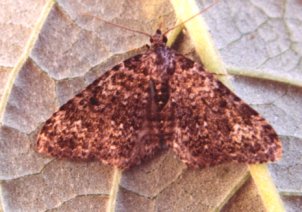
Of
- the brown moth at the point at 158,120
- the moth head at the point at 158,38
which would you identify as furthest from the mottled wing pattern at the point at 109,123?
the moth head at the point at 158,38

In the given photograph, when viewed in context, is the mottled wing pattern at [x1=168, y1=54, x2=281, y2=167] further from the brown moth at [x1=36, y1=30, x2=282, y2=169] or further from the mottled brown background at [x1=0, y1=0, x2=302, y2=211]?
the mottled brown background at [x1=0, y1=0, x2=302, y2=211]

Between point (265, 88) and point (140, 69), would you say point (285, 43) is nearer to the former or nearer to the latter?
point (265, 88)

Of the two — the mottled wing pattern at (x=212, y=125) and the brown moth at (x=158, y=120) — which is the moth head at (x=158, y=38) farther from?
the mottled wing pattern at (x=212, y=125)

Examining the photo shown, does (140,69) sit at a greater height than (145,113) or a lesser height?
greater

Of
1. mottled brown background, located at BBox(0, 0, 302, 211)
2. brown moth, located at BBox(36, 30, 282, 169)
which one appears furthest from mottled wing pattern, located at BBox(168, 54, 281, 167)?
mottled brown background, located at BBox(0, 0, 302, 211)

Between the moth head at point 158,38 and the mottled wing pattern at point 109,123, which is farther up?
the moth head at point 158,38

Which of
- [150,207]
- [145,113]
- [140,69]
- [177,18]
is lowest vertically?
[150,207]

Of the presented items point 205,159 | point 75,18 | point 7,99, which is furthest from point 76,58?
point 205,159
